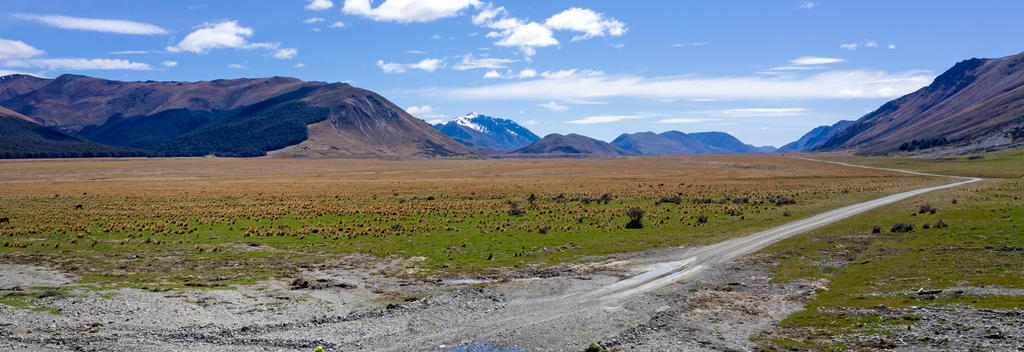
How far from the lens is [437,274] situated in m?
23.5

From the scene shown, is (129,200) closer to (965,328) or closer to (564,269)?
(564,269)

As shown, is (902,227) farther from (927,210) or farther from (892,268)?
(892,268)

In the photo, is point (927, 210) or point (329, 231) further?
point (927, 210)

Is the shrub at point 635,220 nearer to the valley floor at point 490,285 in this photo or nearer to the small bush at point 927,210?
the valley floor at point 490,285

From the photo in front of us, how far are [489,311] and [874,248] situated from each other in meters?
20.9

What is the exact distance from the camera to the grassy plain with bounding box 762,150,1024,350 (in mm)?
15547

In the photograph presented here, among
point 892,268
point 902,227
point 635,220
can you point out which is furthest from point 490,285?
point 902,227

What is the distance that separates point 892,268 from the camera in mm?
22875

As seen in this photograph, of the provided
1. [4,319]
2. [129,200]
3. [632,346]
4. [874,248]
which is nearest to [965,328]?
[632,346]

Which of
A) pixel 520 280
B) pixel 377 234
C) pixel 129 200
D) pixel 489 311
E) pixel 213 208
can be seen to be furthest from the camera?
pixel 129 200

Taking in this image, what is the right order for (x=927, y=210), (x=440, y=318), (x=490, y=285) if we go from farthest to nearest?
(x=927, y=210) < (x=490, y=285) < (x=440, y=318)

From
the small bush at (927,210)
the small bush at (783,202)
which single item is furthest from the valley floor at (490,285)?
the small bush at (783,202)

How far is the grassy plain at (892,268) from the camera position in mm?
15547

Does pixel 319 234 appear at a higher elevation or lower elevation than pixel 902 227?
lower
